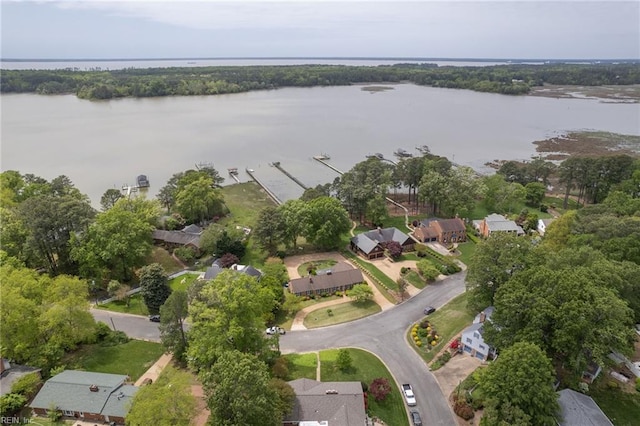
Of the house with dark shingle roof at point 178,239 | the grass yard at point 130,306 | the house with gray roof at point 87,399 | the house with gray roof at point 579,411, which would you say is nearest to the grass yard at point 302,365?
the house with gray roof at point 87,399

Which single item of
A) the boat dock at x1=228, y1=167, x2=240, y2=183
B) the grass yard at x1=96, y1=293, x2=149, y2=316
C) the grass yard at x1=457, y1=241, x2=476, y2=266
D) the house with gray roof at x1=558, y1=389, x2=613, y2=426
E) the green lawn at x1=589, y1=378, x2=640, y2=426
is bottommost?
the grass yard at x1=96, y1=293, x2=149, y2=316

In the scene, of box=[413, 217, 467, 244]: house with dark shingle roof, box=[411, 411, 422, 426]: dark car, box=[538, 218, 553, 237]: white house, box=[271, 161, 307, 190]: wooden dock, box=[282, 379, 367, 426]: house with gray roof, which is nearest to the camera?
box=[282, 379, 367, 426]: house with gray roof

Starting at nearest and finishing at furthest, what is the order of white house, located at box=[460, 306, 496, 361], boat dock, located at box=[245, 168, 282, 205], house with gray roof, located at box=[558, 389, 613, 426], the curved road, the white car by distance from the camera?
house with gray roof, located at box=[558, 389, 613, 426] < the curved road < white house, located at box=[460, 306, 496, 361] < the white car < boat dock, located at box=[245, 168, 282, 205]

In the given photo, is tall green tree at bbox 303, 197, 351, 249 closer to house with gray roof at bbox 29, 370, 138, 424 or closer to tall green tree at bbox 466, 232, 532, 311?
tall green tree at bbox 466, 232, 532, 311

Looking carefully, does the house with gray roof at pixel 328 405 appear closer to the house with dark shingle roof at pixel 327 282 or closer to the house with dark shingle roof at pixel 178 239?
the house with dark shingle roof at pixel 327 282

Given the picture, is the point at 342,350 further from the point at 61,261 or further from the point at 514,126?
the point at 514,126

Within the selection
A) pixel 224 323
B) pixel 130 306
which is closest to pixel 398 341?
pixel 224 323

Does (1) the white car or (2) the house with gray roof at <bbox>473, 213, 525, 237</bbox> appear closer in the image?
(1) the white car

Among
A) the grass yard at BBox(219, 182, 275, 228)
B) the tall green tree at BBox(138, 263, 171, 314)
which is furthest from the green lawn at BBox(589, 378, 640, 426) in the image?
the grass yard at BBox(219, 182, 275, 228)
